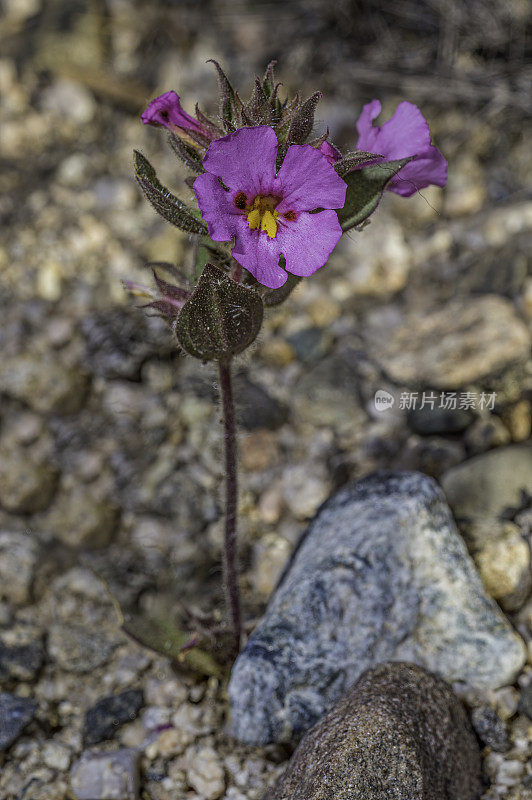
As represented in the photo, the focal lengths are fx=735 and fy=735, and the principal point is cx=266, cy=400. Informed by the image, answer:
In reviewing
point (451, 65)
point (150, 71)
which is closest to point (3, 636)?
point (150, 71)

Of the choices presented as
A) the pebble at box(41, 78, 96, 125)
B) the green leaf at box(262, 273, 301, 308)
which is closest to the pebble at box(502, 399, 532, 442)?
the green leaf at box(262, 273, 301, 308)

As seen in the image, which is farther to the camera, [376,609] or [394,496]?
[394,496]

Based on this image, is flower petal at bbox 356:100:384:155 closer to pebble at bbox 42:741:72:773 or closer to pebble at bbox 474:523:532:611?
pebble at bbox 474:523:532:611

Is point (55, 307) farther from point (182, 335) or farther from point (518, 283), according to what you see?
point (518, 283)

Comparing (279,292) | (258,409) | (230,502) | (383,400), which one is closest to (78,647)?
(230,502)

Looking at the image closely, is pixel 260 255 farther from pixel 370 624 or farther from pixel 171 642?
pixel 171 642

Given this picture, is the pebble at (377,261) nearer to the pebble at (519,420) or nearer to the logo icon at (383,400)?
the logo icon at (383,400)

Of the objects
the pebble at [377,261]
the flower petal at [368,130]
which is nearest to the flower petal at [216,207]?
the flower petal at [368,130]
